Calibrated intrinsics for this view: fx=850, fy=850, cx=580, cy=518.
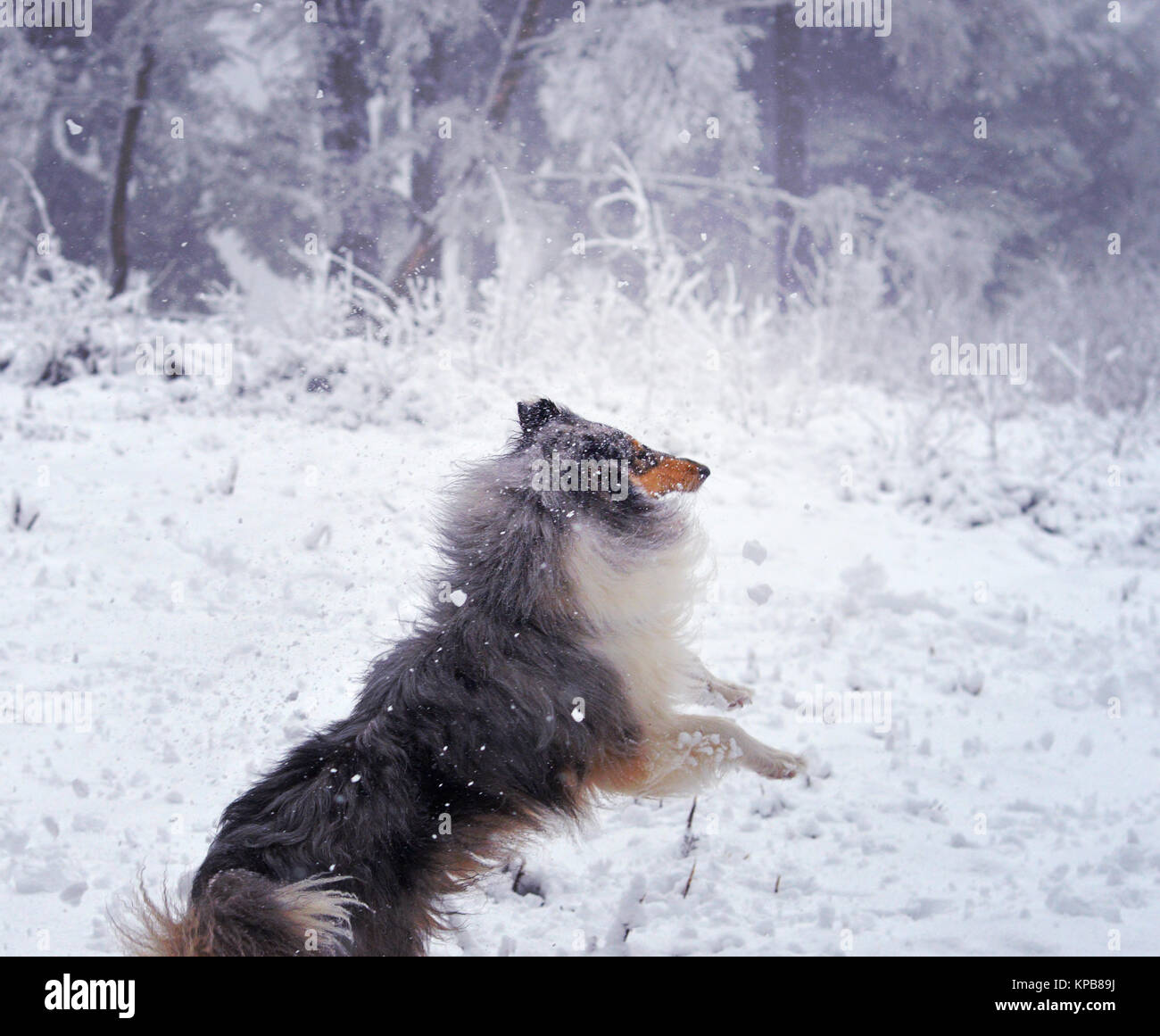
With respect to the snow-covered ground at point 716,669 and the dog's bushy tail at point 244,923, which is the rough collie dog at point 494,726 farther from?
the snow-covered ground at point 716,669

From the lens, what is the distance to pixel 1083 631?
4.65 m

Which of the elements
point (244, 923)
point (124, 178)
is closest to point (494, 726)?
point (244, 923)

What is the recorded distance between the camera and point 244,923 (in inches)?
74.9

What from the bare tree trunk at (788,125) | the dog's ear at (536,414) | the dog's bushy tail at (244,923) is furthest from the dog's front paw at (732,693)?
the bare tree trunk at (788,125)

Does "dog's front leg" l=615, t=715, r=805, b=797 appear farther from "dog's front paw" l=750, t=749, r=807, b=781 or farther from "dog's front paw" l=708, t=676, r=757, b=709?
"dog's front paw" l=708, t=676, r=757, b=709

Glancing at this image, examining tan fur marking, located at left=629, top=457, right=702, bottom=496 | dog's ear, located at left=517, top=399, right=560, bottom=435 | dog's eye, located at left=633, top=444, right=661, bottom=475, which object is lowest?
tan fur marking, located at left=629, top=457, right=702, bottom=496

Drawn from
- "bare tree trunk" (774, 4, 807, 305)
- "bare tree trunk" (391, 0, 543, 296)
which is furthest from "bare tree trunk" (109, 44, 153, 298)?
"bare tree trunk" (774, 4, 807, 305)

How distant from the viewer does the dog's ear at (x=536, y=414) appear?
122 inches

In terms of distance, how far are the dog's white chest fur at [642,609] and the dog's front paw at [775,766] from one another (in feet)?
1.20

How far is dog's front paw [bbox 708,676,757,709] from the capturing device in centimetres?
356

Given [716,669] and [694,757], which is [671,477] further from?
[716,669]

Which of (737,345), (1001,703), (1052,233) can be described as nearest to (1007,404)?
(737,345)
